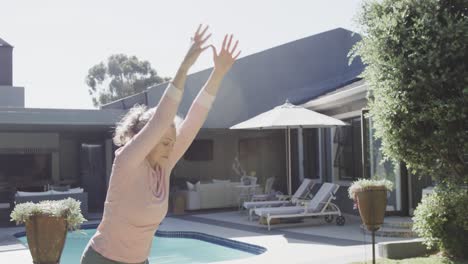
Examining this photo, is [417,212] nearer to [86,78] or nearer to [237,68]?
[237,68]

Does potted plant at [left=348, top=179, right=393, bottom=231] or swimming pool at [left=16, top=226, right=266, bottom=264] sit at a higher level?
potted plant at [left=348, top=179, right=393, bottom=231]

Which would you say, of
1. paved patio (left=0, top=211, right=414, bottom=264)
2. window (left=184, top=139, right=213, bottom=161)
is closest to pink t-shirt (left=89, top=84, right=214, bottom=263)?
paved patio (left=0, top=211, right=414, bottom=264)

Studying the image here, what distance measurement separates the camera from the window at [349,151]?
12.9 meters

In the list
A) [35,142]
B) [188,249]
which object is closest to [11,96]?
[35,142]

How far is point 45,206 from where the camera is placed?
5684 millimetres

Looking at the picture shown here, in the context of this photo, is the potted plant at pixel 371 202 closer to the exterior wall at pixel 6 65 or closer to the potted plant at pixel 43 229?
the potted plant at pixel 43 229

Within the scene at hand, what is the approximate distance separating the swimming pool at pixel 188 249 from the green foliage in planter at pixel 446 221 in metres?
2.97

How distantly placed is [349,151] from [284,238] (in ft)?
14.2

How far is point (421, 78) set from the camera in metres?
5.43

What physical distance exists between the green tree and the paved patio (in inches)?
1309

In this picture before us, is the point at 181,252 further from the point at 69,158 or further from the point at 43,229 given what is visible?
the point at 69,158

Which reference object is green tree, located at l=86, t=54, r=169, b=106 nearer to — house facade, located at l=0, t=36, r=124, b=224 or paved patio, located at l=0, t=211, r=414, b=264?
house facade, located at l=0, t=36, r=124, b=224

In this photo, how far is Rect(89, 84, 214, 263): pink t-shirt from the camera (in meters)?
2.12

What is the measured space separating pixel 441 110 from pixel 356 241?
165 inches
